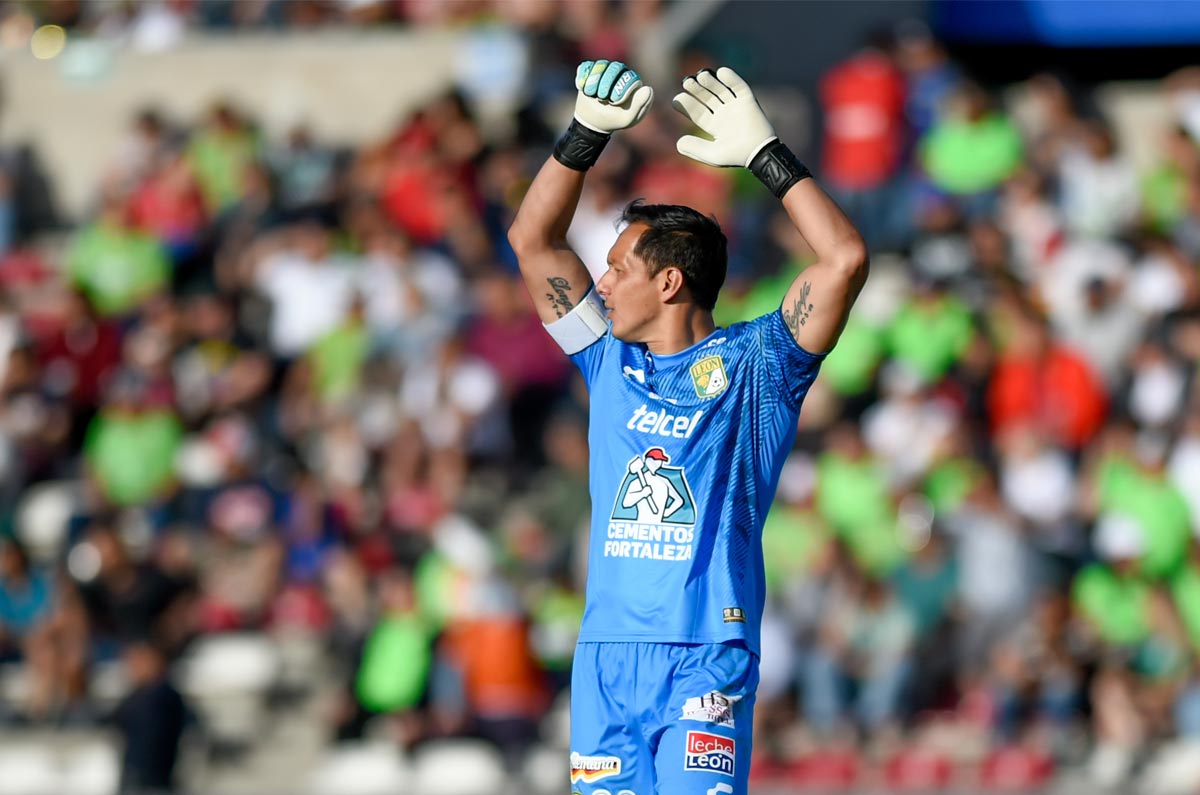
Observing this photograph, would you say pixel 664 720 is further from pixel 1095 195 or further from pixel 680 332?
pixel 1095 195

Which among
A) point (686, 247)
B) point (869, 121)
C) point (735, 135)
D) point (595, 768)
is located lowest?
point (595, 768)

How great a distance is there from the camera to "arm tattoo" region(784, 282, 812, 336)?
6.53 m

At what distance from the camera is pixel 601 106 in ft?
22.0

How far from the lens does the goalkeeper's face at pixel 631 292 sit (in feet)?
22.2

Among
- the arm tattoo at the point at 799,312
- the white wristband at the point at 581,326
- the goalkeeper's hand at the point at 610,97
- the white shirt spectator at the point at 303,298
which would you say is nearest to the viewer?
the arm tattoo at the point at 799,312

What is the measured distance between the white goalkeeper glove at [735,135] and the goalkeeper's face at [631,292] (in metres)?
0.40

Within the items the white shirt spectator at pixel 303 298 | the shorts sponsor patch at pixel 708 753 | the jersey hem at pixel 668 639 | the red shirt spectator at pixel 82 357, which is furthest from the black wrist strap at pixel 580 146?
the red shirt spectator at pixel 82 357

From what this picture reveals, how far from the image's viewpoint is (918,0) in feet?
60.6

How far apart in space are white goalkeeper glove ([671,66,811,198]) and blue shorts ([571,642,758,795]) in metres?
1.53

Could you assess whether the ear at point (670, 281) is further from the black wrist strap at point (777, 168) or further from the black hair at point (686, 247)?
the black wrist strap at point (777, 168)

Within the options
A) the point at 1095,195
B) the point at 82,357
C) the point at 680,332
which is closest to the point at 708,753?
the point at 680,332

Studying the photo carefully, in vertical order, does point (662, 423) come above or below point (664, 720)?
above

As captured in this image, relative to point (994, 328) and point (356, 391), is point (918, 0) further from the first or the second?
point (356, 391)

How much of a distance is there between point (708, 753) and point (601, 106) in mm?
2115
